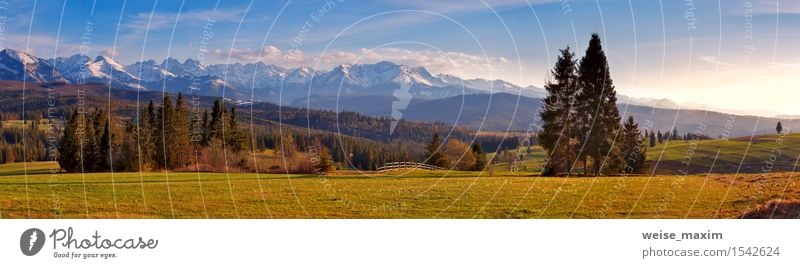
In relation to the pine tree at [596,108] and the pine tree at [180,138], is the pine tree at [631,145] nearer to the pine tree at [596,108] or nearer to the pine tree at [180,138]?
the pine tree at [596,108]

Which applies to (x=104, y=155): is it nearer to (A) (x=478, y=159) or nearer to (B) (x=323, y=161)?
(B) (x=323, y=161)

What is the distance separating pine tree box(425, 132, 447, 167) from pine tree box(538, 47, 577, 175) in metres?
2.34

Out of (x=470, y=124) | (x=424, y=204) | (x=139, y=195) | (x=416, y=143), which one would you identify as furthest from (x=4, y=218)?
(x=470, y=124)

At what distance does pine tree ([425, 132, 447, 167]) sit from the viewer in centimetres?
1346

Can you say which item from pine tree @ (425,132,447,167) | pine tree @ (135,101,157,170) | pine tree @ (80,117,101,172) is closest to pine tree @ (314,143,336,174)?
pine tree @ (425,132,447,167)

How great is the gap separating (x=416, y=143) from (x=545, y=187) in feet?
14.5

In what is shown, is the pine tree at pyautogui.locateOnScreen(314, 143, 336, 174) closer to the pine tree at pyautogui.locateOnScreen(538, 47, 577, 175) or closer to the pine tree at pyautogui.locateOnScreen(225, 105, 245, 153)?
the pine tree at pyautogui.locateOnScreen(538, 47, 577, 175)

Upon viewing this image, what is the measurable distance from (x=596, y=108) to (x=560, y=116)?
6.14 feet

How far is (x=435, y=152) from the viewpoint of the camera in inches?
532

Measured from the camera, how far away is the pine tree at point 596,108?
35.6ft

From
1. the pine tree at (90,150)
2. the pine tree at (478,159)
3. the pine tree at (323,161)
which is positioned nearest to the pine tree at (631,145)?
the pine tree at (478,159)

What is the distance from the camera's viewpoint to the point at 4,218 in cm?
967
